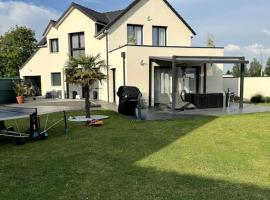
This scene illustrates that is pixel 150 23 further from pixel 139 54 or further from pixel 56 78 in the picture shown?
pixel 56 78

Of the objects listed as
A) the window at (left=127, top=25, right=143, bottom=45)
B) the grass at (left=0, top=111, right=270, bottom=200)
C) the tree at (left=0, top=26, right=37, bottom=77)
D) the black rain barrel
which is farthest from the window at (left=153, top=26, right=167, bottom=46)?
the tree at (left=0, top=26, right=37, bottom=77)

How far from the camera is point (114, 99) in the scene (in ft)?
64.2

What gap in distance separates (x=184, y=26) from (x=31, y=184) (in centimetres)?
1955

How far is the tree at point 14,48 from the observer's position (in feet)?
124

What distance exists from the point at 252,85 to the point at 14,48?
3088 cm

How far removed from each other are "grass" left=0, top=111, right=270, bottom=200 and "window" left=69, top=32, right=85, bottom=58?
13819 mm

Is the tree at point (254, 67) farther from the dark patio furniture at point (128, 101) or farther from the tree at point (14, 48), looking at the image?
the dark patio furniture at point (128, 101)

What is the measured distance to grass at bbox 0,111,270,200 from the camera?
457 cm

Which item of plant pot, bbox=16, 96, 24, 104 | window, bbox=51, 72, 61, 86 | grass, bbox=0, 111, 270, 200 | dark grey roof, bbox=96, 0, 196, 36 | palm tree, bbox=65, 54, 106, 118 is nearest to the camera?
grass, bbox=0, 111, 270, 200

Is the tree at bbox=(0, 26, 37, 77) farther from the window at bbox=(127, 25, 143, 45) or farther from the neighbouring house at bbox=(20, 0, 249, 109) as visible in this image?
the window at bbox=(127, 25, 143, 45)

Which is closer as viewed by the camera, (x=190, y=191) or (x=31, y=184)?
(x=190, y=191)

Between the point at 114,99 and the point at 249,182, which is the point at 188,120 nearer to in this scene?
the point at 249,182

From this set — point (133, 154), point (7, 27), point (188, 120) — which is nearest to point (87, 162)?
point (133, 154)

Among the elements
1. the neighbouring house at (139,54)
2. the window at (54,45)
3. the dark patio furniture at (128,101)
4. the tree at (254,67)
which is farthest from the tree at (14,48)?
the tree at (254,67)
